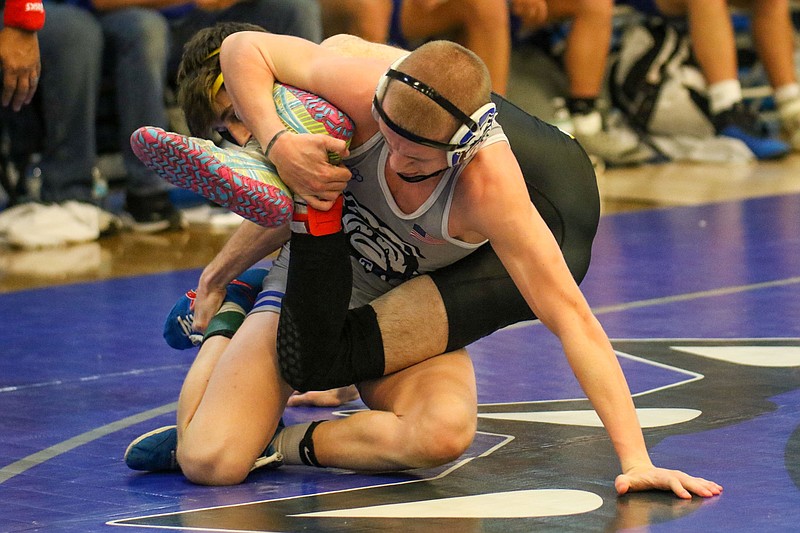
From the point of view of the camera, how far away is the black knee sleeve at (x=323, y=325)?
8.66 ft

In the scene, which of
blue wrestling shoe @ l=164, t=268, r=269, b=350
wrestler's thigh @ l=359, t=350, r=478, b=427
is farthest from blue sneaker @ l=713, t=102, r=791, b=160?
wrestler's thigh @ l=359, t=350, r=478, b=427

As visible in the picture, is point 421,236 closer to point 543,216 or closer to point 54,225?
point 543,216

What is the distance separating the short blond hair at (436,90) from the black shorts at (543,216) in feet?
1.91

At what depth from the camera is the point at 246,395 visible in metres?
2.77

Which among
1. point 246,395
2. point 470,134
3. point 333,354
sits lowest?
point 246,395

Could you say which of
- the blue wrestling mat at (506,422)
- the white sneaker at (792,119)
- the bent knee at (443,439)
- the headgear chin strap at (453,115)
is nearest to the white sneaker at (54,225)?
the blue wrestling mat at (506,422)

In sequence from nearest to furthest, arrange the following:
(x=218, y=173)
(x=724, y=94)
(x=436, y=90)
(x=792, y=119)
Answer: (x=436, y=90)
(x=218, y=173)
(x=724, y=94)
(x=792, y=119)

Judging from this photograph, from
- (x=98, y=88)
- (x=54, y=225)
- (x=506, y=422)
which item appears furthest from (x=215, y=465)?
(x=98, y=88)

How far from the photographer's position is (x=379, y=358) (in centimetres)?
281

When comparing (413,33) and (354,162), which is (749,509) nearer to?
(354,162)

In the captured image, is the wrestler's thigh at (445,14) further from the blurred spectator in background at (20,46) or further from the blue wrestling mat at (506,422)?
the blurred spectator in background at (20,46)

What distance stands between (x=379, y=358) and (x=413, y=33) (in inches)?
155

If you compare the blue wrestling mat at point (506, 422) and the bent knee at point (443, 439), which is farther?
the bent knee at point (443, 439)

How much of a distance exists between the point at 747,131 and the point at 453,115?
534cm
